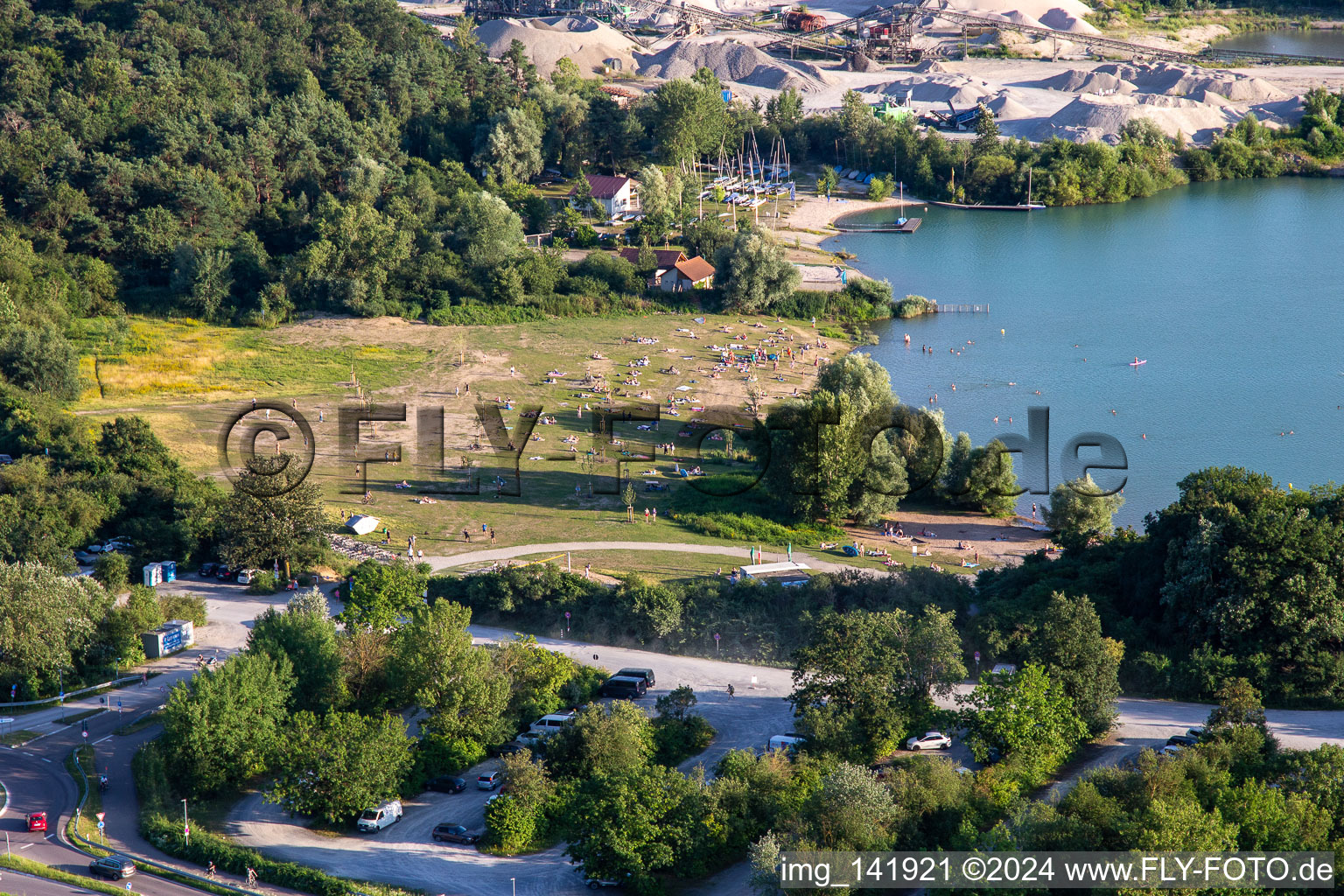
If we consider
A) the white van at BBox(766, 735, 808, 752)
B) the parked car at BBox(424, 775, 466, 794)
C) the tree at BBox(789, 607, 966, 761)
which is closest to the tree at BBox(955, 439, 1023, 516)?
the tree at BBox(789, 607, 966, 761)

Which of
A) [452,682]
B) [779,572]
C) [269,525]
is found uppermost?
[269,525]

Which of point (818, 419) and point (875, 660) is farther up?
point (818, 419)

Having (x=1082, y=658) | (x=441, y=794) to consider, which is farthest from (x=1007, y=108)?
(x=441, y=794)

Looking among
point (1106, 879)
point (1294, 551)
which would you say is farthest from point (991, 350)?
point (1106, 879)

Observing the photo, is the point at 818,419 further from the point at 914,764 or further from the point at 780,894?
the point at 780,894

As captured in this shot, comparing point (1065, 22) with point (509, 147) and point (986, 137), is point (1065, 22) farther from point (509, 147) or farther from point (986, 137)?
point (509, 147)

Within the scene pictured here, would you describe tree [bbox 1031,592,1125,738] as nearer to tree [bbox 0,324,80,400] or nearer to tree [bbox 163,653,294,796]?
tree [bbox 163,653,294,796]
